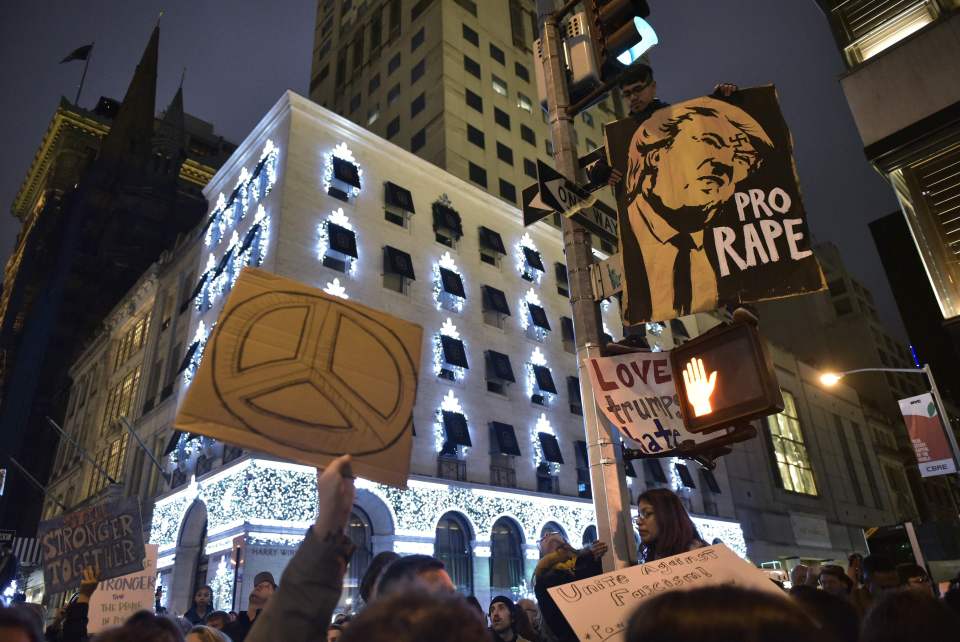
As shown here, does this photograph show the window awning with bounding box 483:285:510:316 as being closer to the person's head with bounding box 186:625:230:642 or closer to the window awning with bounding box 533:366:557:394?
the window awning with bounding box 533:366:557:394

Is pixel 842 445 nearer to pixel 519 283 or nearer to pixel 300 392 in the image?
pixel 519 283

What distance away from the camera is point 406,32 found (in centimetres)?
3909

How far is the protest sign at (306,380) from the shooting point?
9.93 ft

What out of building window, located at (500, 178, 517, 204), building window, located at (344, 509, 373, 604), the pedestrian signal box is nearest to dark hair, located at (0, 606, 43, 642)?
the pedestrian signal box

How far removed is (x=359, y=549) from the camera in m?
19.6

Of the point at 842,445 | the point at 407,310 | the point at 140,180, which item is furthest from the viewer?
the point at 842,445

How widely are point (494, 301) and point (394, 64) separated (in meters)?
20.3

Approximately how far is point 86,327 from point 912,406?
51988 mm

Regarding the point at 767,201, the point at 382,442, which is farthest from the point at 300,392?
the point at 767,201

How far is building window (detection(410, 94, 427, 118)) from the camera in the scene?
3519cm

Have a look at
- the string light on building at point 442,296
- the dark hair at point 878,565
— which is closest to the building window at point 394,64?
the string light on building at point 442,296

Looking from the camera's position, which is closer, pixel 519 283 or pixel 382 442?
pixel 382 442

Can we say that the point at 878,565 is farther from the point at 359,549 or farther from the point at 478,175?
the point at 478,175

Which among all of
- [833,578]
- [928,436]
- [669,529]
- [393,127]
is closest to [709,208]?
[669,529]
